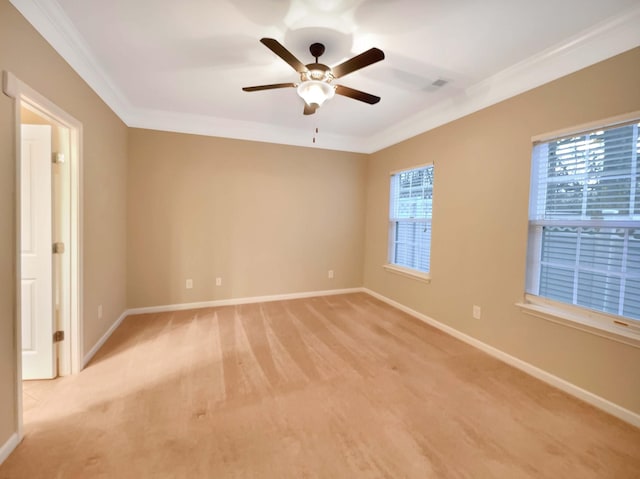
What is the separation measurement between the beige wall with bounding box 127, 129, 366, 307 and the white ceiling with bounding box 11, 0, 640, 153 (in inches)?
31.3

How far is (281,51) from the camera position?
68.9 inches

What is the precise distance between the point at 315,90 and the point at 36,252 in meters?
2.48

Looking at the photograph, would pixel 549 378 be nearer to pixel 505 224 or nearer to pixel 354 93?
pixel 505 224

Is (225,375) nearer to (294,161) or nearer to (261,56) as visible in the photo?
(261,56)

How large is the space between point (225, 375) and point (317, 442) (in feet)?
3.41

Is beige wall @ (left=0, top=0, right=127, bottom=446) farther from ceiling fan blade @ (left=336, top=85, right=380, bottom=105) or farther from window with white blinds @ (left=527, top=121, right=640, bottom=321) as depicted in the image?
window with white blinds @ (left=527, top=121, right=640, bottom=321)

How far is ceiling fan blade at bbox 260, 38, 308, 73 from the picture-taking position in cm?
164

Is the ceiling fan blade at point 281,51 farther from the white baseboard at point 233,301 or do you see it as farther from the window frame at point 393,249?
the white baseboard at point 233,301

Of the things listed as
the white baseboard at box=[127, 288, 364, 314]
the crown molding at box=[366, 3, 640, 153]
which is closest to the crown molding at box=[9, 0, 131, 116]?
the white baseboard at box=[127, 288, 364, 314]

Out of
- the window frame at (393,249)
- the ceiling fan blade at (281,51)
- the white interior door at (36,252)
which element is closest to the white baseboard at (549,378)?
the window frame at (393,249)

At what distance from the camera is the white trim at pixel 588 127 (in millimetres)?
1834

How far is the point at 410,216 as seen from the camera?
3.96 m

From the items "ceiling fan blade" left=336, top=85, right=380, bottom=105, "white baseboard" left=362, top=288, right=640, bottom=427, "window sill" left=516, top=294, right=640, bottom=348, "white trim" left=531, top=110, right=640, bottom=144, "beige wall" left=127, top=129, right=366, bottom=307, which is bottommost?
"white baseboard" left=362, top=288, right=640, bottom=427

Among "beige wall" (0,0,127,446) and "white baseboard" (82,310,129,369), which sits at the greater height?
"beige wall" (0,0,127,446)
